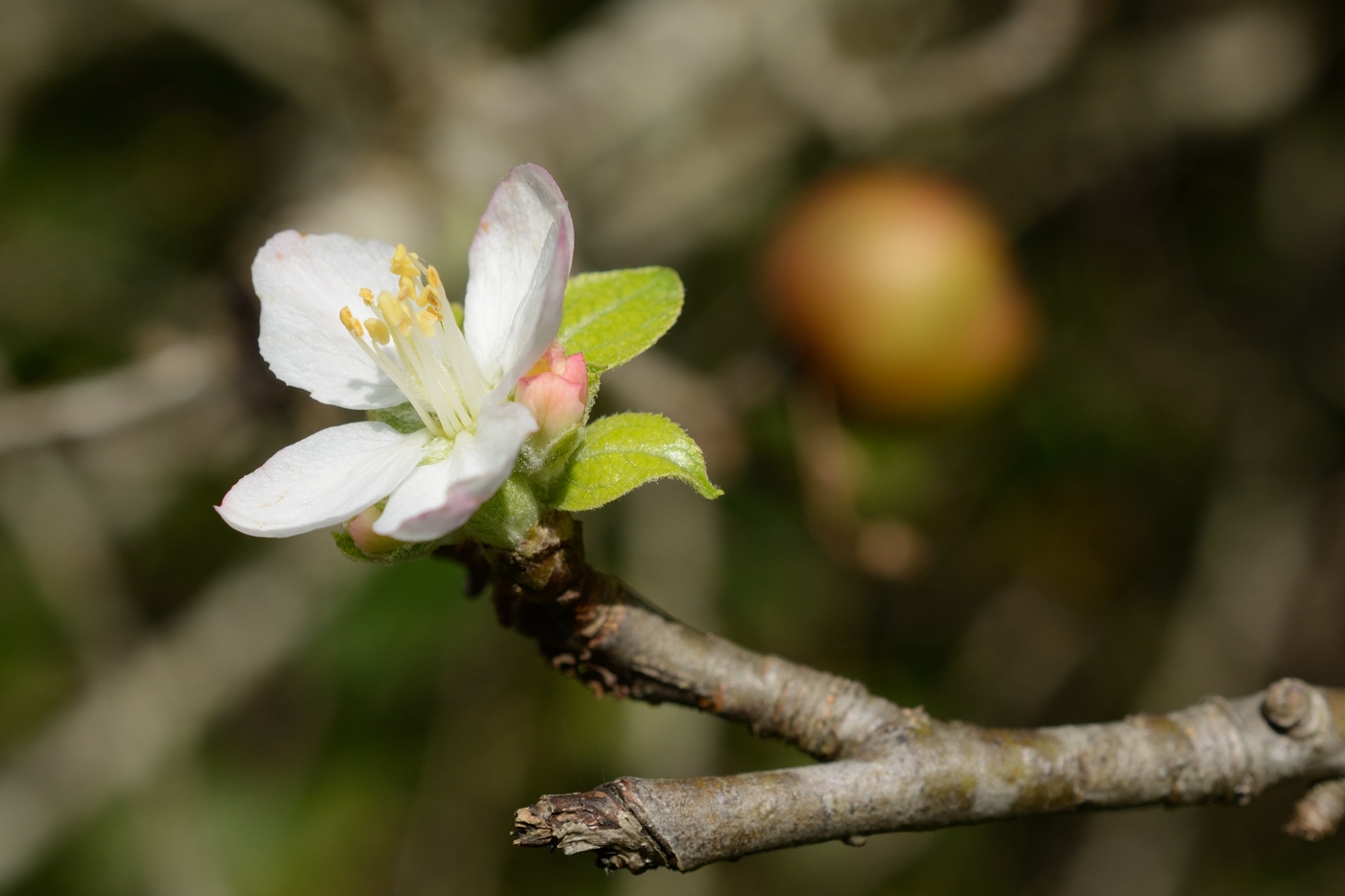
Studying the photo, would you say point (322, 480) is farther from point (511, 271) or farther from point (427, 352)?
point (511, 271)

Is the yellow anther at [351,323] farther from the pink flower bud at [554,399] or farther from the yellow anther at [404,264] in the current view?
the pink flower bud at [554,399]

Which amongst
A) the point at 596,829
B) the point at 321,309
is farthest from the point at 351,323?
the point at 596,829

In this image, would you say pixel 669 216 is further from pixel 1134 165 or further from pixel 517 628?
pixel 517 628

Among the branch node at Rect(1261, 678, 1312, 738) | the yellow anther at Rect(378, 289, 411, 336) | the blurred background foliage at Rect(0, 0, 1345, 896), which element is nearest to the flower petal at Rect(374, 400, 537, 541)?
the yellow anther at Rect(378, 289, 411, 336)

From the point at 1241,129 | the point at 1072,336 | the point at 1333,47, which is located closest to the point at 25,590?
the point at 1072,336

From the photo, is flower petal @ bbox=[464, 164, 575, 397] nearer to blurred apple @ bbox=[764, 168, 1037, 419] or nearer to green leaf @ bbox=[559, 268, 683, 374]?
green leaf @ bbox=[559, 268, 683, 374]
